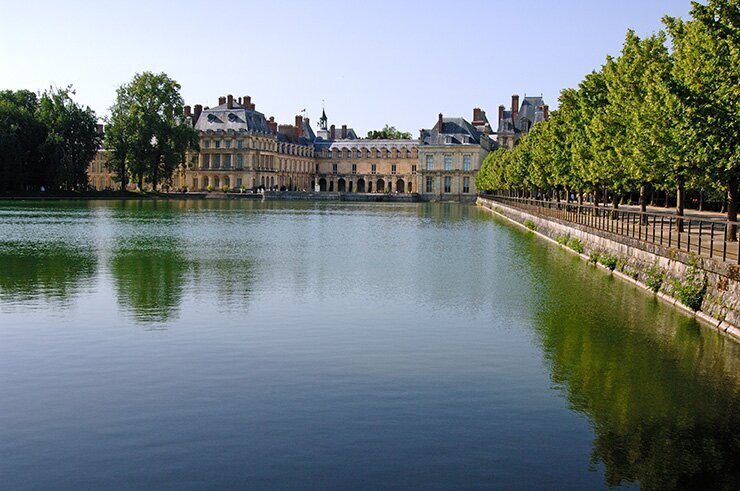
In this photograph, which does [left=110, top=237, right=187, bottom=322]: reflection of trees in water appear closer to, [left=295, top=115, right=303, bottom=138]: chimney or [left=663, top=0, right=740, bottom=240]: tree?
[left=663, top=0, right=740, bottom=240]: tree

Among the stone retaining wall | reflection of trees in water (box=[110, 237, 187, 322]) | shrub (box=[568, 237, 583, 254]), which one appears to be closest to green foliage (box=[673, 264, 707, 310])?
the stone retaining wall

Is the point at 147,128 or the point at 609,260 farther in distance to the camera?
the point at 147,128

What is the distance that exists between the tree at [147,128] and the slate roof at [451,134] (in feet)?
135

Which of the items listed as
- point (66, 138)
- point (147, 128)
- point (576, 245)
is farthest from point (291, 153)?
point (576, 245)

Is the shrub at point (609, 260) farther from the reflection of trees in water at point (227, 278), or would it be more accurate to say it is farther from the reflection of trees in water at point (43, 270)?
the reflection of trees in water at point (43, 270)

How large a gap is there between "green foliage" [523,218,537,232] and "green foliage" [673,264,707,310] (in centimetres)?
2759

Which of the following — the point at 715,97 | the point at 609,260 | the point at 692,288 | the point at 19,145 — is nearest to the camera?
the point at 692,288

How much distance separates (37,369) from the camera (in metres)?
12.2

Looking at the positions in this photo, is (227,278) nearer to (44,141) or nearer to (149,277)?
(149,277)

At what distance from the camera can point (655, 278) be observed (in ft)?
67.2

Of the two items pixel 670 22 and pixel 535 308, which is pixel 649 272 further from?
pixel 670 22

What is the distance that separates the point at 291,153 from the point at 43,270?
112613 mm

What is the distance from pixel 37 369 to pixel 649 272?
49.5 ft

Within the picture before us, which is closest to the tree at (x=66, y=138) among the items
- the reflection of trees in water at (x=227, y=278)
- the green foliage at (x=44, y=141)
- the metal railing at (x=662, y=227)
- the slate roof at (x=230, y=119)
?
the green foliage at (x=44, y=141)
